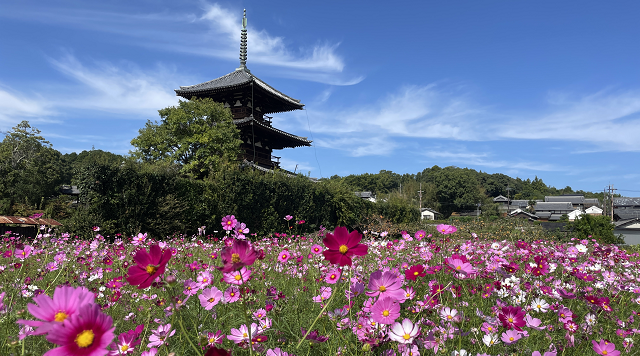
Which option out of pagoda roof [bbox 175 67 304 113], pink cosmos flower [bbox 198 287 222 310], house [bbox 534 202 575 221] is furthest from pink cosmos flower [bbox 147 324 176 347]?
house [bbox 534 202 575 221]

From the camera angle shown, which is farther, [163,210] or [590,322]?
[163,210]

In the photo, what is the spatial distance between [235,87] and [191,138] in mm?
4500

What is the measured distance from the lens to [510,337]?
4.27 ft

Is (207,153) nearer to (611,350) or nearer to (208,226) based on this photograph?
(208,226)

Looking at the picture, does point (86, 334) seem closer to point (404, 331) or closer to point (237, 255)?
point (237, 255)

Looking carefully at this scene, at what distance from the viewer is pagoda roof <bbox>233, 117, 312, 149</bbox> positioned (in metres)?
18.4

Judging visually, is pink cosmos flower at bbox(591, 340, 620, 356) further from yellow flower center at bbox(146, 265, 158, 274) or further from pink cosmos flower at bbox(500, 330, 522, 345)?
yellow flower center at bbox(146, 265, 158, 274)

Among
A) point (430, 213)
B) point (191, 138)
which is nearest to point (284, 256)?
point (191, 138)

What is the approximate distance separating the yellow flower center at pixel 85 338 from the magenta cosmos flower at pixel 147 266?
0.22m

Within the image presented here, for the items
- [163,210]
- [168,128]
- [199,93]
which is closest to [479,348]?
[163,210]

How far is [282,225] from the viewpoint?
1292cm

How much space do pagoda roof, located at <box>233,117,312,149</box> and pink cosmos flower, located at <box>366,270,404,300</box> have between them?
17.7m

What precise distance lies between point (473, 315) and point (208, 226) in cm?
991

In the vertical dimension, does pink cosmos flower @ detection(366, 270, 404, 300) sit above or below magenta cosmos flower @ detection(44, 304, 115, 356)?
below
